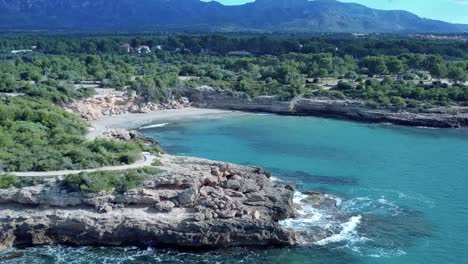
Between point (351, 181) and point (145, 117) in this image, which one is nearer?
point (351, 181)

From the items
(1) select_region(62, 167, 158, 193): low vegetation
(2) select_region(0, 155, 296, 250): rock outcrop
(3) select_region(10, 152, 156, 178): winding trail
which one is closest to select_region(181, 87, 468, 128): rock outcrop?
(2) select_region(0, 155, 296, 250): rock outcrop

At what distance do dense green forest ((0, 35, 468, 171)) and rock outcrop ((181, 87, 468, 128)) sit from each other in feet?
4.48

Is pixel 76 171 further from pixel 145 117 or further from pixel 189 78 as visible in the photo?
pixel 189 78

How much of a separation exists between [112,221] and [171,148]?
23266mm

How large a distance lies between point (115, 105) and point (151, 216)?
41.5 meters

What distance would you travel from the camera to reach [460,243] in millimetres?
32438

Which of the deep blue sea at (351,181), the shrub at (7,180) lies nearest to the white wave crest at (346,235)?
the deep blue sea at (351,181)

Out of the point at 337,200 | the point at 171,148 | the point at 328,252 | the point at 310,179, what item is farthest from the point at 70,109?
the point at 328,252

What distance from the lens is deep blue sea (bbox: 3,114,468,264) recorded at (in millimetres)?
30953

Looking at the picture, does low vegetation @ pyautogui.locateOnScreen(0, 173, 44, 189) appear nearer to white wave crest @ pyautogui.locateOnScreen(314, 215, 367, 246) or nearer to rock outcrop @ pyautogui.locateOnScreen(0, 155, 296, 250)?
rock outcrop @ pyautogui.locateOnScreen(0, 155, 296, 250)

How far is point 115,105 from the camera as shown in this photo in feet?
237

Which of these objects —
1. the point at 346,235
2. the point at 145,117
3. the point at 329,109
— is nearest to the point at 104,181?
the point at 346,235

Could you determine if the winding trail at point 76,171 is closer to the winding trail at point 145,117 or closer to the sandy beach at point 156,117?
the winding trail at point 145,117

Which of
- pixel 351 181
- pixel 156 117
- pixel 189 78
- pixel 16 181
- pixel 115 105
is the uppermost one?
pixel 16 181
